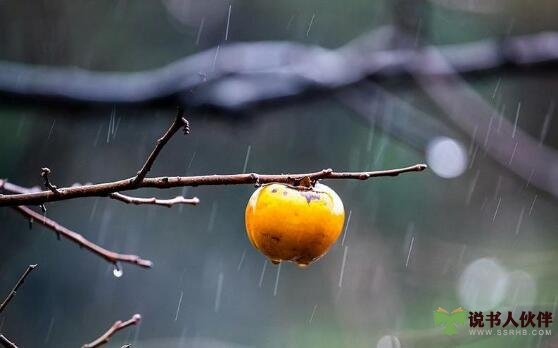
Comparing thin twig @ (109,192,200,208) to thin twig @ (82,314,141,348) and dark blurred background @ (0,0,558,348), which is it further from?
dark blurred background @ (0,0,558,348)

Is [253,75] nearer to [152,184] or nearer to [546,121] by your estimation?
[152,184]

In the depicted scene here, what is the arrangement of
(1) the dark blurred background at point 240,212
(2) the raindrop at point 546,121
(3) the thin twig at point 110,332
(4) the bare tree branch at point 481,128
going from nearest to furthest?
(3) the thin twig at point 110,332, (4) the bare tree branch at point 481,128, (1) the dark blurred background at point 240,212, (2) the raindrop at point 546,121

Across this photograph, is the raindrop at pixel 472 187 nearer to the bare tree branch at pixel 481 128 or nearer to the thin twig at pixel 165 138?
the bare tree branch at pixel 481 128

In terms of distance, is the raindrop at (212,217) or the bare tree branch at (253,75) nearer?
the bare tree branch at (253,75)

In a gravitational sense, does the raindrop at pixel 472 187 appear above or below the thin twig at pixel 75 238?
above

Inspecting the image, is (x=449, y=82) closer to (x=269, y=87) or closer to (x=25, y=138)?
(x=269, y=87)

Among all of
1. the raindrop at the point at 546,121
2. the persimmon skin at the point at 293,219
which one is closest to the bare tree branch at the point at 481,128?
the persimmon skin at the point at 293,219

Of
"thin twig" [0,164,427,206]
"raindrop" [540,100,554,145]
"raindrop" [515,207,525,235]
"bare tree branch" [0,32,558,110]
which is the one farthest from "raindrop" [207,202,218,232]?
"thin twig" [0,164,427,206]
